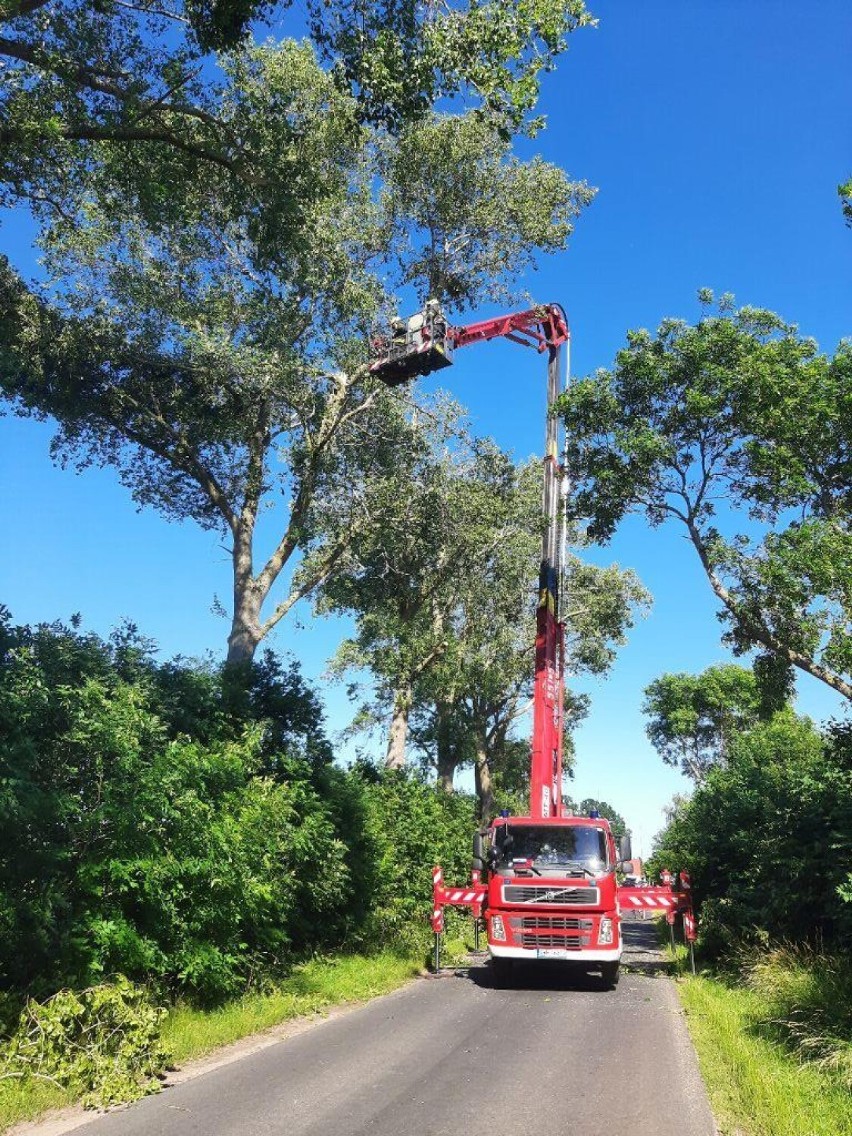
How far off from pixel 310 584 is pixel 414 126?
9.35m

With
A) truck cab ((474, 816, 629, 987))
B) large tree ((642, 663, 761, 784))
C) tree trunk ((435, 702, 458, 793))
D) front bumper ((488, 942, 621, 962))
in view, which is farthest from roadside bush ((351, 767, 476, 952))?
large tree ((642, 663, 761, 784))

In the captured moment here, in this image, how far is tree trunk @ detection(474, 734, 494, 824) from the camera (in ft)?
116

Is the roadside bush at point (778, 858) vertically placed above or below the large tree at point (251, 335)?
below

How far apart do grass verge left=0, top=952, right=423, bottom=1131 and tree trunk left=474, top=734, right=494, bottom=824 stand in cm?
2081

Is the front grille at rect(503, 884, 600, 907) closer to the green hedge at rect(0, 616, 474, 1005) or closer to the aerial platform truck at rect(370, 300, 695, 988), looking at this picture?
the aerial platform truck at rect(370, 300, 695, 988)

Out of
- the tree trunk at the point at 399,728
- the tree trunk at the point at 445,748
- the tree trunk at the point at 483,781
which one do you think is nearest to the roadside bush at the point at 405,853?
the tree trunk at the point at 399,728

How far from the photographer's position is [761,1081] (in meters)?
6.39

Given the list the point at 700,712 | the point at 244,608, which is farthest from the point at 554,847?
the point at 700,712

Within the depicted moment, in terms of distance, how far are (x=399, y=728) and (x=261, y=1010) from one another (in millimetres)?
15069

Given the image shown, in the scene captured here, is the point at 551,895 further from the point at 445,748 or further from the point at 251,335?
the point at 445,748

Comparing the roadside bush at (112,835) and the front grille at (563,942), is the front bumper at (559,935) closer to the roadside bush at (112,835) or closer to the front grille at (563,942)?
the front grille at (563,942)

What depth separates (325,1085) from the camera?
6.73 meters

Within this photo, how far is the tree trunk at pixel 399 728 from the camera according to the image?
23.8 meters

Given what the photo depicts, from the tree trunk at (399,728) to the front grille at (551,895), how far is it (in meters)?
11.8
